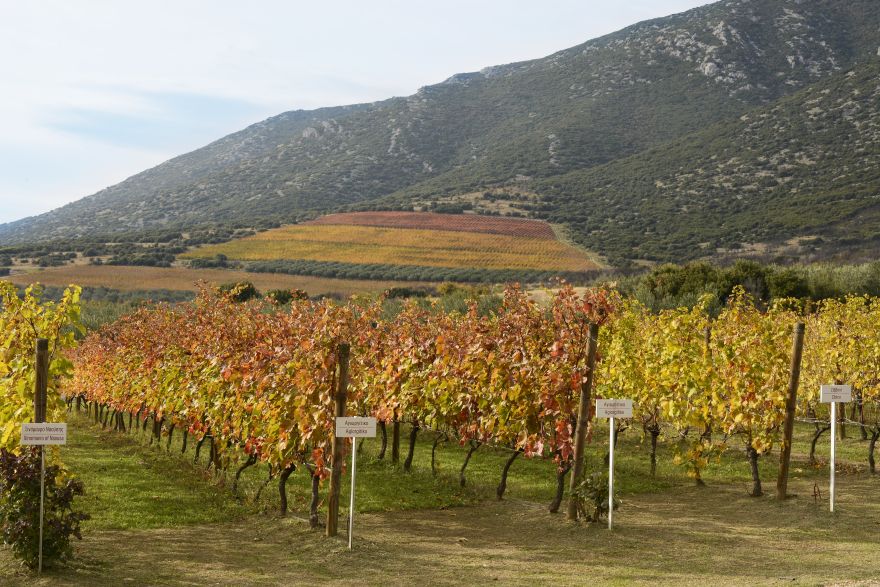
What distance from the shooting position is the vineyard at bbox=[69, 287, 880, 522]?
30.8ft

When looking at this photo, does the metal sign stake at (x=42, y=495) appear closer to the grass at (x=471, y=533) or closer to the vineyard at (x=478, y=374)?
the grass at (x=471, y=533)

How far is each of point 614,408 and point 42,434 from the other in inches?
230

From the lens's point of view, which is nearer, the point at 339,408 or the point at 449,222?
the point at 339,408

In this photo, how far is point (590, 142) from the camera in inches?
3383

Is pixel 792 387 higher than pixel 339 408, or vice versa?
pixel 792 387

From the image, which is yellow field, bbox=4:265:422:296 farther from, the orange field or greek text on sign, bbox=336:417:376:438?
greek text on sign, bbox=336:417:376:438

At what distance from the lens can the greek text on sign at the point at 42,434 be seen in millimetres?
7160

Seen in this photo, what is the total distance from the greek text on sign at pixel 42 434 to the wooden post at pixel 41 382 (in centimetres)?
32

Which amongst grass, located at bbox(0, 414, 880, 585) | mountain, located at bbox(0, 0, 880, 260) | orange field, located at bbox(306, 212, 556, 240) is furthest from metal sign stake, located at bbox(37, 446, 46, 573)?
orange field, located at bbox(306, 212, 556, 240)

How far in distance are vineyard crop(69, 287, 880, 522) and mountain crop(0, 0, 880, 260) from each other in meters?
43.2

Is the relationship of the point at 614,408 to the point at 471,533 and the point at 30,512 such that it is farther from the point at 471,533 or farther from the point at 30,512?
the point at 30,512

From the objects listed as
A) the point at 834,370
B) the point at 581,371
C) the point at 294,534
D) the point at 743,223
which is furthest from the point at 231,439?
the point at 743,223

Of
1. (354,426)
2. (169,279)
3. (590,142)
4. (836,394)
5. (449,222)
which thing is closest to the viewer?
(354,426)

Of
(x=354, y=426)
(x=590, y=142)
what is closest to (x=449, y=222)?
(x=590, y=142)
